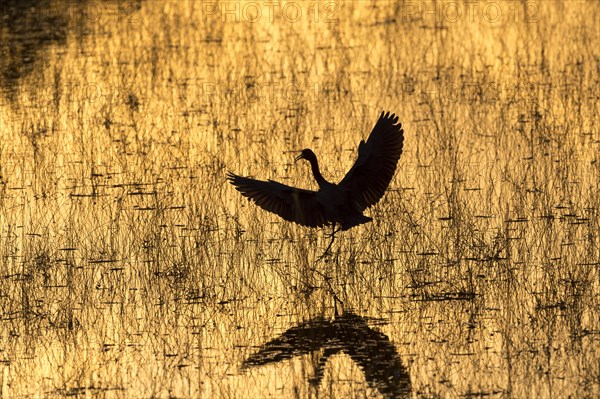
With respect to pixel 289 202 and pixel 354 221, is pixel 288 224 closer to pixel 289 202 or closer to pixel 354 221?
pixel 289 202

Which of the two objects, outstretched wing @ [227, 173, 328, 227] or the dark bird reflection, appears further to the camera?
outstretched wing @ [227, 173, 328, 227]

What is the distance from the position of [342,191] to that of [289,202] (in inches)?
17.2

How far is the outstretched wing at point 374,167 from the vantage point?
10570mm

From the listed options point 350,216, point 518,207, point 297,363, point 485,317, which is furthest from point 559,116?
point 297,363

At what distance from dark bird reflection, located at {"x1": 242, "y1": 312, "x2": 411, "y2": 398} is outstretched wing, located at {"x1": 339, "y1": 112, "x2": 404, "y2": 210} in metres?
1.44

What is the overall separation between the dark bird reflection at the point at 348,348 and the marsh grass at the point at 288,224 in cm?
9

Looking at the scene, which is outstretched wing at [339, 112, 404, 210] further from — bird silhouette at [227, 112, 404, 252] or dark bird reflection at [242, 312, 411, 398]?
dark bird reflection at [242, 312, 411, 398]

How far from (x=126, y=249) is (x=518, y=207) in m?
3.09

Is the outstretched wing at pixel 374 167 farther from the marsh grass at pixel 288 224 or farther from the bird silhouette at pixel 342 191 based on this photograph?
the marsh grass at pixel 288 224

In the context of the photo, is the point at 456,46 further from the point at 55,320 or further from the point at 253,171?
the point at 55,320

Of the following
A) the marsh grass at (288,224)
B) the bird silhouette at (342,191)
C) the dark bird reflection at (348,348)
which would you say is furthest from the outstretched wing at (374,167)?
the dark bird reflection at (348,348)

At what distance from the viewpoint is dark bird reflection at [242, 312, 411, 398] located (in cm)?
809

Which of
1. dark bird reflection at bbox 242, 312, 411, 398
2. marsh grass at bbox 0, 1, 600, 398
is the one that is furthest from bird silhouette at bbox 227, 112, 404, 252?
dark bird reflection at bbox 242, 312, 411, 398

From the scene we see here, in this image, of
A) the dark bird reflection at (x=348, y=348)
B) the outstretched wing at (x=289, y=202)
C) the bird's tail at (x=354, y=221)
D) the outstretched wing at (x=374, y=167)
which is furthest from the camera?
the outstretched wing at (x=374, y=167)
